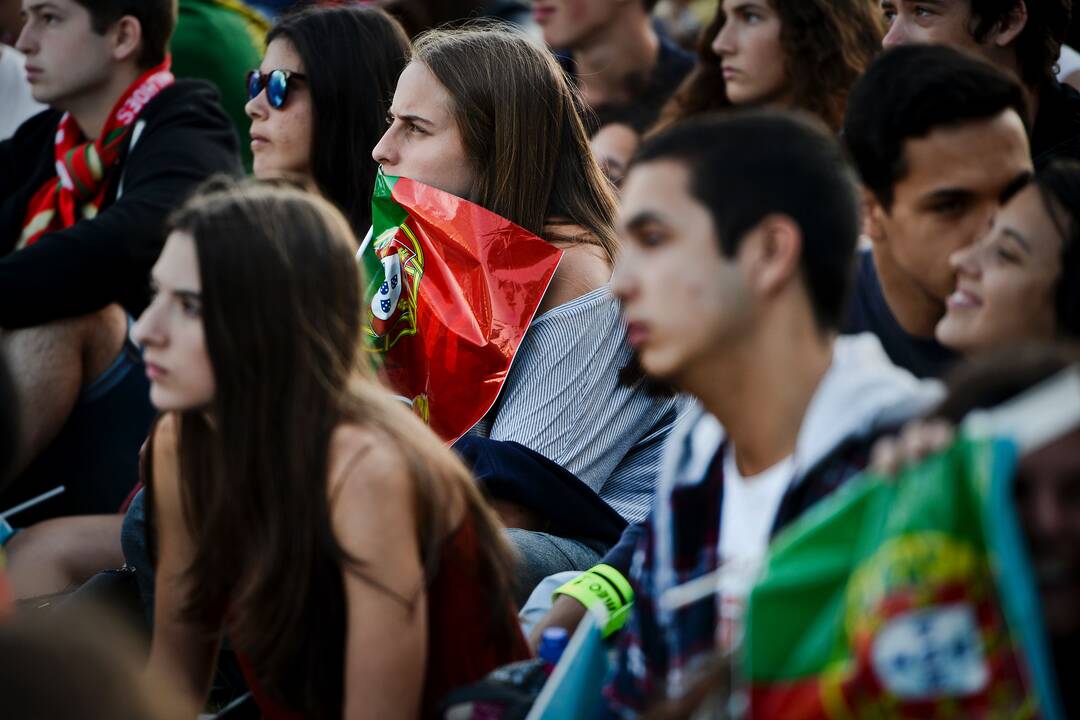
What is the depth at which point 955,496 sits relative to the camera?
1.46 m

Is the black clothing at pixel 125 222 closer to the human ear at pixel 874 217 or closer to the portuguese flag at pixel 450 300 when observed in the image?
the portuguese flag at pixel 450 300

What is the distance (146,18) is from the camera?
4.25 metres

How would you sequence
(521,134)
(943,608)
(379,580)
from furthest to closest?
(521,134) < (379,580) < (943,608)

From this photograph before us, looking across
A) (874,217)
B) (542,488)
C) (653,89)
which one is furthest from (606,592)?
(653,89)

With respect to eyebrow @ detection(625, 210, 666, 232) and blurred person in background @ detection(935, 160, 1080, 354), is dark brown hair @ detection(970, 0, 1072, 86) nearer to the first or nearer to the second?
blurred person in background @ detection(935, 160, 1080, 354)

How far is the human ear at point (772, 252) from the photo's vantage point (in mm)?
1861

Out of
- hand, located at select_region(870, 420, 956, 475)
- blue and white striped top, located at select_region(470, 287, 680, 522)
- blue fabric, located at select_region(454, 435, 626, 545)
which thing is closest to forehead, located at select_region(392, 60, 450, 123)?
blue and white striped top, located at select_region(470, 287, 680, 522)

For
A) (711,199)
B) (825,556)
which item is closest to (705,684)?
(825,556)

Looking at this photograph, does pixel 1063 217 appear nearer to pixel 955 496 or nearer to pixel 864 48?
pixel 955 496

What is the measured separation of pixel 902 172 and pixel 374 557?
4.55 feet

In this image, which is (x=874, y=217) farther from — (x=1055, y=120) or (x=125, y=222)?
(x=125, y=222)

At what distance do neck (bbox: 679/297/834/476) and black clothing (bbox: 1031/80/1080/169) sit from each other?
1.64 metres

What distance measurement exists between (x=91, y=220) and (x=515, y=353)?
141cm

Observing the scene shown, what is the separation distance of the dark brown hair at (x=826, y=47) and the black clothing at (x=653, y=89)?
764 mm
